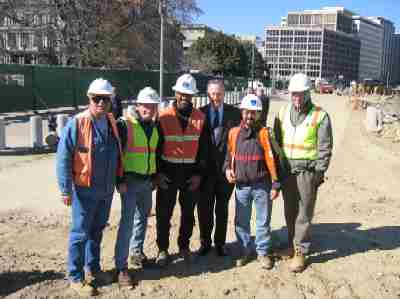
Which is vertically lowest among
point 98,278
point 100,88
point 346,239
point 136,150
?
point 346,239

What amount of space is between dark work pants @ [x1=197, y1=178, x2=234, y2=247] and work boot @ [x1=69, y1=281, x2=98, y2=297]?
1489 mm

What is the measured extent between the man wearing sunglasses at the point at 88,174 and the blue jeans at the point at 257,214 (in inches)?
54.9

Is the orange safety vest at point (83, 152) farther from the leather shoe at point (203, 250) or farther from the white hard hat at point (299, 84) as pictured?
the white hard hat at point (299, 84)

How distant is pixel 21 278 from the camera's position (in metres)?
5.10

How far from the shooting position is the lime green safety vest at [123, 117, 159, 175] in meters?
4.75

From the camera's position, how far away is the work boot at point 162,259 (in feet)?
17.7

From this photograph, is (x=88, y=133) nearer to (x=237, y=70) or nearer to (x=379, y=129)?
(x=379, y=129)

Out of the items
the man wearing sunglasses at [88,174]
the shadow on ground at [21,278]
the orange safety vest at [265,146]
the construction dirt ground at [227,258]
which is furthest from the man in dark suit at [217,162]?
the shadow on ground at [21,278]

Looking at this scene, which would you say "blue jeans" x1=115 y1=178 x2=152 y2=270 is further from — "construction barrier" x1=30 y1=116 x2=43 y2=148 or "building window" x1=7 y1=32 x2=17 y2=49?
"building window" x1=7 y1=32 x2=17 y2=49

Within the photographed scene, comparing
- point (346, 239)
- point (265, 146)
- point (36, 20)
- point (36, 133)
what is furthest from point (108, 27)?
point (265, 146)

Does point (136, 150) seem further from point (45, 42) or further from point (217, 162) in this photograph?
point (45, 42)

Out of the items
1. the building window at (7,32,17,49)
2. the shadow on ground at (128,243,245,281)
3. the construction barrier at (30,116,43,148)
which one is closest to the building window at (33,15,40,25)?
the building window at (7,32,17,49)

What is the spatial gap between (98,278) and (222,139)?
1907 millimetres

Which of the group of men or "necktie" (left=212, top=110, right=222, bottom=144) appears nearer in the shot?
the group of men
